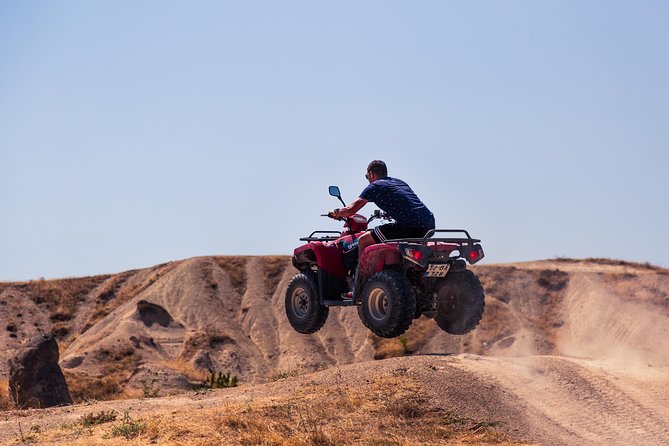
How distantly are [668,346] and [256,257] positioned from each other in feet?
142

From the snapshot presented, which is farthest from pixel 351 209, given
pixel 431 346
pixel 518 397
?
pixel 431 346

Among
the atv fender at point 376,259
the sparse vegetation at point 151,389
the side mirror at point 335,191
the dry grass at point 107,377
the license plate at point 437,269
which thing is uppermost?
the side mirror at point 335,191

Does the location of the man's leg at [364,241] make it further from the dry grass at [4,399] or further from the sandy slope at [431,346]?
the dry grass at [4,399]

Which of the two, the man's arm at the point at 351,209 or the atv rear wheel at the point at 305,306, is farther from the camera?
the atv rear wheel at the point at 305,306

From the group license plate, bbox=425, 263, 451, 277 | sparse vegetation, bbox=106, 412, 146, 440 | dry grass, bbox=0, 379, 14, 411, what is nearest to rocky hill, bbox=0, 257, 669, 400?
dry grass, bbox=0, 379, 14, 411

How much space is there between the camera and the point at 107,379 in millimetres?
50812

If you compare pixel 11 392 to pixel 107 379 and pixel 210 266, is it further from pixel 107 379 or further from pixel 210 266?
pixel 210 266

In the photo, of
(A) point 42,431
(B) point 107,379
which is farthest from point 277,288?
(A) point 42,431

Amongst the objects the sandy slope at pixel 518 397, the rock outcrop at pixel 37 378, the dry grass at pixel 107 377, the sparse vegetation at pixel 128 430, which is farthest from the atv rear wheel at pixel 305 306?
the dry grass at pixel 107 377

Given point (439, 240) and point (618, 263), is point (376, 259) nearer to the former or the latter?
point (439, 240)

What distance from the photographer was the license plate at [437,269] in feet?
47.9

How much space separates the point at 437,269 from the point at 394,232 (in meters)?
0.97

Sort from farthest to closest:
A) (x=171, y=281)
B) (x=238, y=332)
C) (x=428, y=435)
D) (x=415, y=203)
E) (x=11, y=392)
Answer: (x=171, y=281)
(x=238, y=332)
(x=11, y=392)
(x=428, y=435)
(x=415, y=203)

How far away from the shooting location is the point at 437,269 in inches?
579
